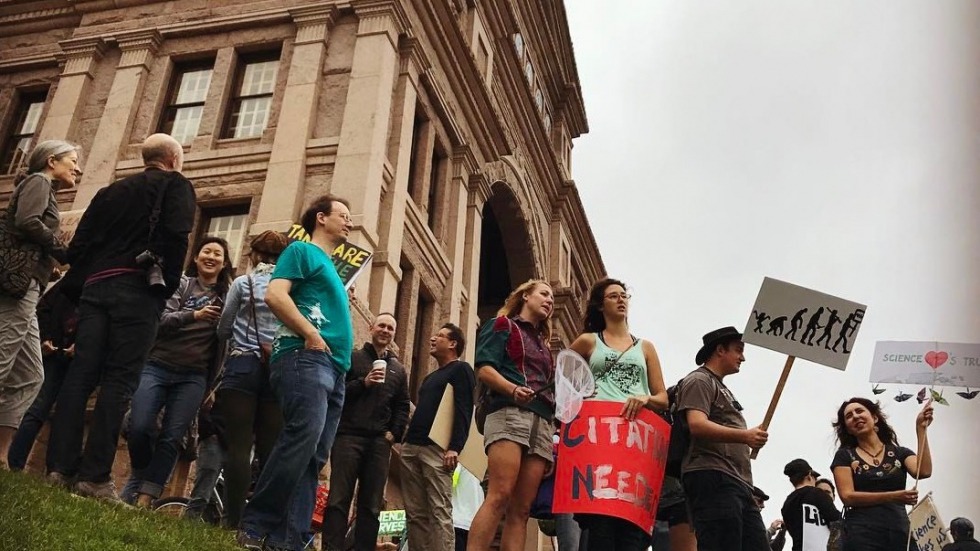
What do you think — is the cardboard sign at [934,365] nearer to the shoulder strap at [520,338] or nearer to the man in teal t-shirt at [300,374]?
the shoulder strap at [520,338]

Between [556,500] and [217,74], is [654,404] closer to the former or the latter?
[556,500]

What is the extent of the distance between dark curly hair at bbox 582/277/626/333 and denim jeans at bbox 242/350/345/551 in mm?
1891

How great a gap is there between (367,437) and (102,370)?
8.19 feet

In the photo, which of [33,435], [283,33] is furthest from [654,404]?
[283,33]

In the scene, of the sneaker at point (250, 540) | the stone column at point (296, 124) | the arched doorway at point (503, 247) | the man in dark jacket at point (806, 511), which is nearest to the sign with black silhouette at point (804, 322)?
the man in dark jacket at point (806, 511)

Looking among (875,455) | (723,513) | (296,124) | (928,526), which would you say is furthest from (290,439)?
(296,124)

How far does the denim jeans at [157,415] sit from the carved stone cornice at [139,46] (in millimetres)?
12887

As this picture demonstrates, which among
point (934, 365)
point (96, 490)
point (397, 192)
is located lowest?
point (96, 490)

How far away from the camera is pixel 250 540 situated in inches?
191

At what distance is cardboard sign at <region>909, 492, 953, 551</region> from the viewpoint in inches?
315

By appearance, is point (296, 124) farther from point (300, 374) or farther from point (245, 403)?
point (300, 374)

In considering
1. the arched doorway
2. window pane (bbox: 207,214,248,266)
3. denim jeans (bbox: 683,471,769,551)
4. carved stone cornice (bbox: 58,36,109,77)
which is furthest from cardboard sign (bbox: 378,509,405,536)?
the arched doorway

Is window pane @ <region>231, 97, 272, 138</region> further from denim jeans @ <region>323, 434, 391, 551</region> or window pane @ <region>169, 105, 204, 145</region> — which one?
denim jeans @ <region>323, 434, 391, 551</region>

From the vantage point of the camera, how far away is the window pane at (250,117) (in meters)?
16.8
